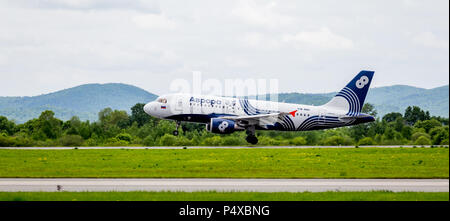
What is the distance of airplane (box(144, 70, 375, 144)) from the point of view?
1882 inches

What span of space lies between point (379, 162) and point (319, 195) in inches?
533

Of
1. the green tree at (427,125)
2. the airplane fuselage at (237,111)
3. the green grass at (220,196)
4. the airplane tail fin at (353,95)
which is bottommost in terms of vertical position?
the green grass at (220,196)

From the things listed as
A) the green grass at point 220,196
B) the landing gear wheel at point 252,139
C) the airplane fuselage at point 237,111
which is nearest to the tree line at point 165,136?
the landing gear wheel at point 252,139

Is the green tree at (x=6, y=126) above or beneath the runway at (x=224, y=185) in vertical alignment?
above

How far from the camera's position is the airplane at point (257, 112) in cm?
4781

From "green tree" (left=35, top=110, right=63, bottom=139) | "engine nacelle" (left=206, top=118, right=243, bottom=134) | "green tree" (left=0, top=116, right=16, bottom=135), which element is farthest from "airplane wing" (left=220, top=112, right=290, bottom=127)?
"green tree" (left=0, top=116, right=16, bottom=135)

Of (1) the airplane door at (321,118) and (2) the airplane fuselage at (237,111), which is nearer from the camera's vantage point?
(2) the airplane fuselage at (237,111)

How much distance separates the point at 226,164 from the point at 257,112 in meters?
19.3

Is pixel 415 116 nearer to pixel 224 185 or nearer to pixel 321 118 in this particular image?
pixel 321 118

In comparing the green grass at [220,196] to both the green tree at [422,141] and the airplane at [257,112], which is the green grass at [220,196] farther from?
the green tree at [422,141]

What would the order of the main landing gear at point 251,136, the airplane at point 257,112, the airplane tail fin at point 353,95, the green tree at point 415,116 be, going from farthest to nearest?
1. the green tree at point 415,116
2. the airplane tail fin at point 353,95
3. the main landing gear at point 251,136
4. the airplane at point 257,112

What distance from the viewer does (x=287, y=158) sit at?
110 ft

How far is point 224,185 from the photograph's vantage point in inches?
842

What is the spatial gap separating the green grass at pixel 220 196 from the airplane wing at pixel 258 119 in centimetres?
2838
